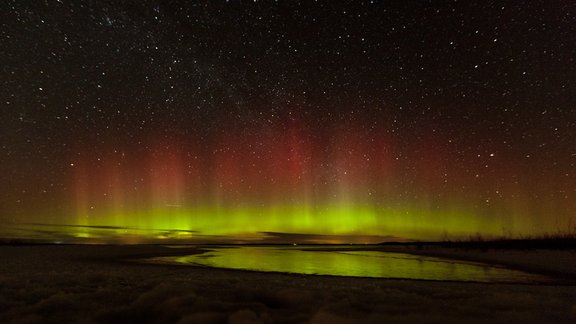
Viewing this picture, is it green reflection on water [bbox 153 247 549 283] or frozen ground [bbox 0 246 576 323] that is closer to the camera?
frozen ground [bbox 0 246 576 323]

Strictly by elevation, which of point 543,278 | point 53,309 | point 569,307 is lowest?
point 543,278

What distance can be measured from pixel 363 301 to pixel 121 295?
437cm

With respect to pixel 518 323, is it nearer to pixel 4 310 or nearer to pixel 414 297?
pixel 414 297

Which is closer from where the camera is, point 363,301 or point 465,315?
point 465,315

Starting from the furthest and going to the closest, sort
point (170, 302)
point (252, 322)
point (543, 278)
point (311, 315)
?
point (543, 278), point (170, 302), point (311, 315), point (252, 322)

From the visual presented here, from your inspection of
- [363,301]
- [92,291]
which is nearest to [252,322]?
[363,301]

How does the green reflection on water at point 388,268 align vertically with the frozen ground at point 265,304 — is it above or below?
below

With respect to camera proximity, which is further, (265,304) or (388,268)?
(388,268)

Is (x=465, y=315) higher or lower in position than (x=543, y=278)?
higher

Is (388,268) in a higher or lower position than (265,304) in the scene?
lower

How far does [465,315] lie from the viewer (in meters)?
5.68

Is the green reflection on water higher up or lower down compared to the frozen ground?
lower down

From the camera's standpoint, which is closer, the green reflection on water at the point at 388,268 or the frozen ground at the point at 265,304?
the frozen ground at the point at 265,304

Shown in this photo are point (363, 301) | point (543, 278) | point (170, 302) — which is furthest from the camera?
point (543, 278)
